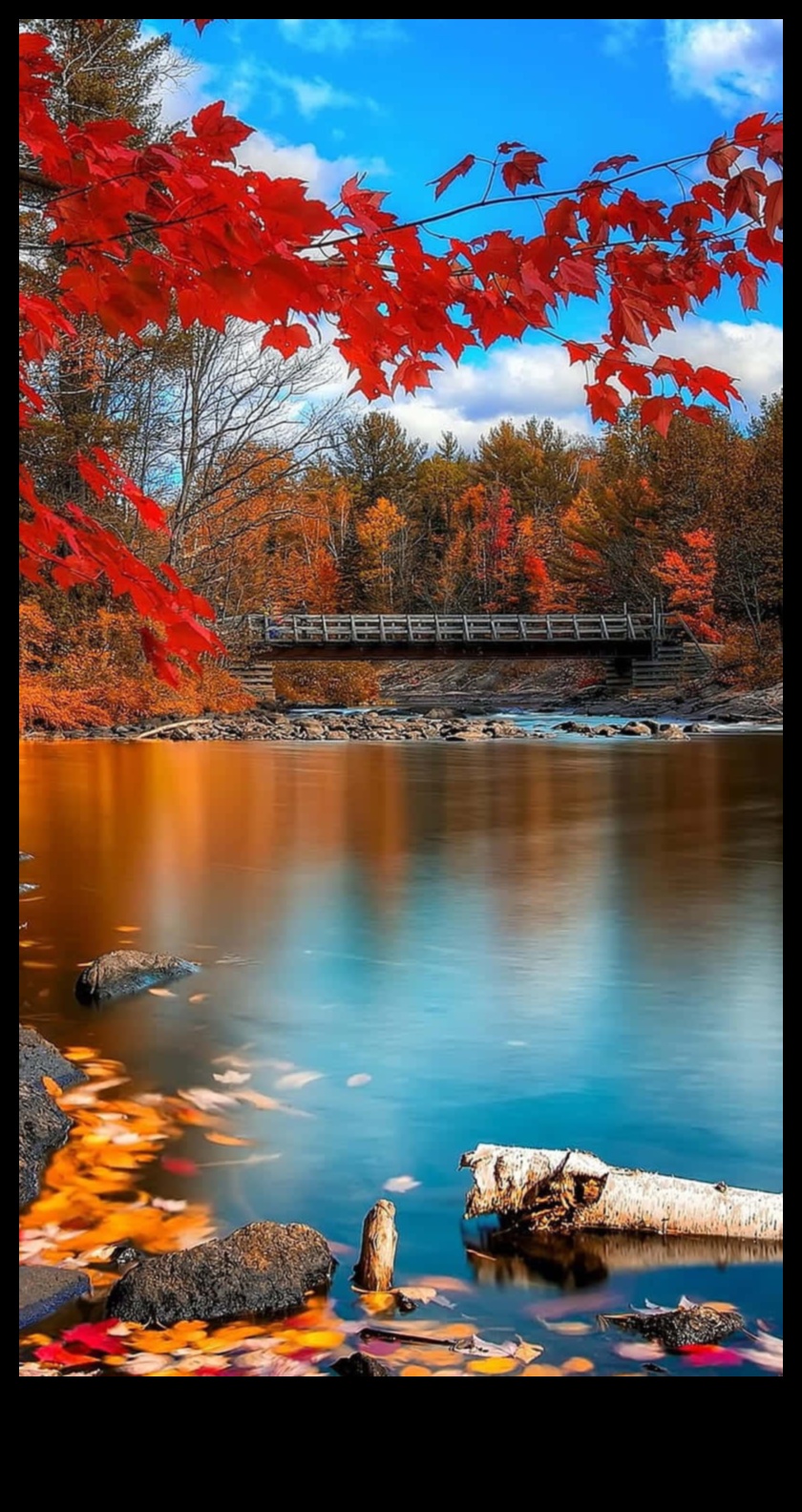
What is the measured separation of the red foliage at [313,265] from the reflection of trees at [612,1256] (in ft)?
4.53

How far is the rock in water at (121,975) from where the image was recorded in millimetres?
4058

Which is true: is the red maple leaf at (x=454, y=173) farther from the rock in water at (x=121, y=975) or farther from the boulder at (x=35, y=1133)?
the rock in water at (x=121, y=975)

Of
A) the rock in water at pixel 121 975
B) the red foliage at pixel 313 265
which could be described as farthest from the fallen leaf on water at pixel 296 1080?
the red foliage at pixel 313 265

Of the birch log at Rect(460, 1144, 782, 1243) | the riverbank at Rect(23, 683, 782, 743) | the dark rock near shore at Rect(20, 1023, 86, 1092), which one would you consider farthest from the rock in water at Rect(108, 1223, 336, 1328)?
the riverbank at Rect(23, 683, 782, 743)

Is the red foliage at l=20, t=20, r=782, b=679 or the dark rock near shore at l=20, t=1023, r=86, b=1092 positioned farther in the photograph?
the dark rock near shore at l=20, t=1023, r=86, b=1092

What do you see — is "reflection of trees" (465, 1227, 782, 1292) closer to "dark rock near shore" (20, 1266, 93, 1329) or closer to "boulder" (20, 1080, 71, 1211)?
"dark rock near shore" (20, 1266, 93, 1329)

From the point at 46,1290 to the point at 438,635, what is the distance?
6533 mm

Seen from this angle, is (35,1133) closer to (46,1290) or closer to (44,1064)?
(44,1064)

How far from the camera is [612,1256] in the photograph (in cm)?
233

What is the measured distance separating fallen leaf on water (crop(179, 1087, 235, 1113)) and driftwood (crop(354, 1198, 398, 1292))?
1124mm

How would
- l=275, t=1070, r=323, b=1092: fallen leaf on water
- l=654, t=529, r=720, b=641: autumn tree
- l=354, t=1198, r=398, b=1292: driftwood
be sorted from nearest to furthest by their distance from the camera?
l=354, t=1198, r=398, b=1292: driftwood
l=275, t=1070, r=323, b=1092: fallen leaf on water
l=654, t=529, r=720, b=641: autumn tree

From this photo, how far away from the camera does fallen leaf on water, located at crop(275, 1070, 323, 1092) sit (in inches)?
142
